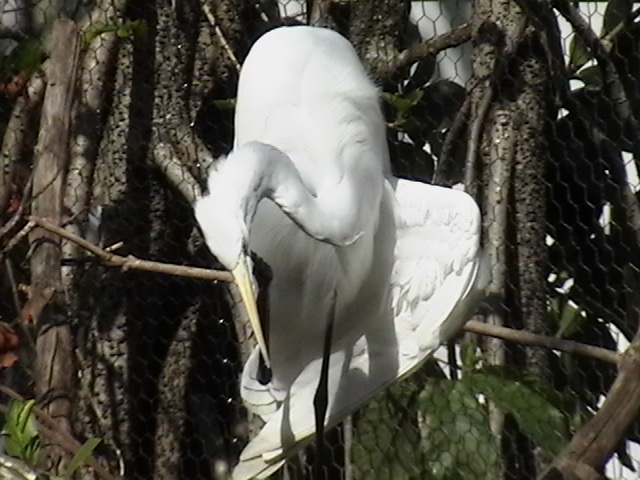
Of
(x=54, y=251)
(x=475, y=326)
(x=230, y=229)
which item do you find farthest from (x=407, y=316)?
(x=230, y=229)

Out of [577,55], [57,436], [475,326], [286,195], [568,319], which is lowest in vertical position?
[568,319]

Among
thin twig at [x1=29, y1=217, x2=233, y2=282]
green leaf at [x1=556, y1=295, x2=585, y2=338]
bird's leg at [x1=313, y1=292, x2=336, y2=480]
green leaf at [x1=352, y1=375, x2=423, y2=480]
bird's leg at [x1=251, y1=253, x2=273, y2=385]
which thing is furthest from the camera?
green leaf at [x1=556, y1=295, x2=585, y2=338]

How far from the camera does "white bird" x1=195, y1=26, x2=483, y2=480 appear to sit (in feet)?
4.98

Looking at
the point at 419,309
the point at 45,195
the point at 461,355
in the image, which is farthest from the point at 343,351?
the point at 45,195

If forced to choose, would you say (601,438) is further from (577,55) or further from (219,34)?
(219,34)

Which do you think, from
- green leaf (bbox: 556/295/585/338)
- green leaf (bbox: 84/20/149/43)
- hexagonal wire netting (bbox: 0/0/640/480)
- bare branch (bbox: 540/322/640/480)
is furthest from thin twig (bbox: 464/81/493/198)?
bare branch (bbox: 540/322/640/480)

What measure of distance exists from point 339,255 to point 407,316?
12cm

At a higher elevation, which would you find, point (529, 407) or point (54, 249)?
point (54, 249)

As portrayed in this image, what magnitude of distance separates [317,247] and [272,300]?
80mm

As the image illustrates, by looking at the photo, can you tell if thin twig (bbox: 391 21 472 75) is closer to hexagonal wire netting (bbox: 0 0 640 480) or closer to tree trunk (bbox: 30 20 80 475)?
hexagonal wire netting (bbox: 0 0 640 480)

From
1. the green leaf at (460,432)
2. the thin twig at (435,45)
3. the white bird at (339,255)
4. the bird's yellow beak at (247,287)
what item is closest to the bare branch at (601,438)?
the bird's yellow beak at (247,287)

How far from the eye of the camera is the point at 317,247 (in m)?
1.56

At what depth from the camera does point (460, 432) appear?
167 centimetres

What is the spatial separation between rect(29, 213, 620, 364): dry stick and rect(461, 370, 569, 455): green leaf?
74 mm
